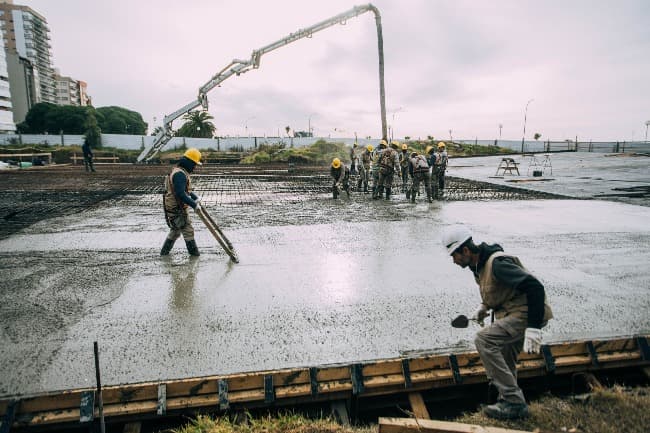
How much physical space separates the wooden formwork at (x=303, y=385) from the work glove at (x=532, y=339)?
2.19 ft

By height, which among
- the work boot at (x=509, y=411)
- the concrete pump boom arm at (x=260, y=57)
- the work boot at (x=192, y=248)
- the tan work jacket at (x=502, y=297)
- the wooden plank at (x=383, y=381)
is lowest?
the work boot at (x=509, y=411)

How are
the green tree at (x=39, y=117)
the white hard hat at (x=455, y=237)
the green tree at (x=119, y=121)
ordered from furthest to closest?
the green tree at (x=119, y=121), the green tree at (x=39, y=117), the white hard hat at (x=455, y=237)

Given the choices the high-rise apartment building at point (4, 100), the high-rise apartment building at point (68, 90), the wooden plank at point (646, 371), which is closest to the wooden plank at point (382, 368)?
the wooden plank at point (646, 371)

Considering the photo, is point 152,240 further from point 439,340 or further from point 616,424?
point 616,424

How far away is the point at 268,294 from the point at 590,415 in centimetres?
346

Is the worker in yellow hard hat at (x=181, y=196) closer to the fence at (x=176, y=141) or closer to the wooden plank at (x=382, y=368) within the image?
the wooden plank at (x=382, y=368)

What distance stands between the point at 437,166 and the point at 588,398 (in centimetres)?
1120

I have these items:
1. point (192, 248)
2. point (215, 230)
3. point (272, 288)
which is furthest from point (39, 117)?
point (272, 288)

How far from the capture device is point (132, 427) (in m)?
2.96

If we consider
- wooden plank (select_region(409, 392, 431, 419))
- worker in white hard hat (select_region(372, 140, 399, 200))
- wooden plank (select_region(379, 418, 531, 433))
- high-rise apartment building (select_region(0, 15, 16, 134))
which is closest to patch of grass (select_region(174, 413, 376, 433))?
wooden plank (select_region(379, 418, 531, 433))

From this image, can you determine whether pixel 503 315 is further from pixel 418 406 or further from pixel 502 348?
pixel 418 406

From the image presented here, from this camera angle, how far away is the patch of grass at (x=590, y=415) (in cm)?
278

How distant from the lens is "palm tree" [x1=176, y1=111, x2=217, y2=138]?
207 ft

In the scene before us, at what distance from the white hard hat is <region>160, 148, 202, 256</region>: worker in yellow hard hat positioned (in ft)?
13.5
